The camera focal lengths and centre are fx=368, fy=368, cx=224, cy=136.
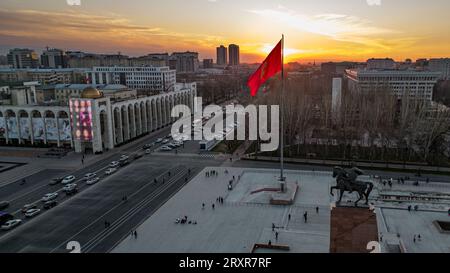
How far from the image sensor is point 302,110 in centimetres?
3588

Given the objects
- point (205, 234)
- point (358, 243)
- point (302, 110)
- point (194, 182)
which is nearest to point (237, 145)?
point (302, 110)

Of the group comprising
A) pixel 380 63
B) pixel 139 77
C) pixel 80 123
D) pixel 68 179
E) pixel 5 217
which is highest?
pixel 380 63

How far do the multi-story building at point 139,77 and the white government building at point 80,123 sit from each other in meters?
26.4

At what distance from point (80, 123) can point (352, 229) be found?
29.3m

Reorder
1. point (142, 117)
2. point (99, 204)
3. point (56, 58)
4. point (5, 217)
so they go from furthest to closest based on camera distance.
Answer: point (56, 58), point (142, 117), point (99, 204), point (5, 217)

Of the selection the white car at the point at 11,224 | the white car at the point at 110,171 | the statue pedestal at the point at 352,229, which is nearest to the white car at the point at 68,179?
the white car at the point at 110,171

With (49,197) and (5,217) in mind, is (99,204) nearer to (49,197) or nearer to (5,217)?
(49,197)

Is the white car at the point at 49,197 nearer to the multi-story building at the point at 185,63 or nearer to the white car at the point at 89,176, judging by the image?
the white car at the point at 89,176

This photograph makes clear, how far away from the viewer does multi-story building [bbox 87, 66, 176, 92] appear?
6762 centimetres

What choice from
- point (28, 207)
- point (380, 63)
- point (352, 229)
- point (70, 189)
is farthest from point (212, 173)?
Result: point (380, 63)

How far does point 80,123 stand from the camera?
1378 inches

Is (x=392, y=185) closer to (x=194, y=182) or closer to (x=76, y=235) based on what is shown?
(x=194, y=182)

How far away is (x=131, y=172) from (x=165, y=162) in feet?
12.1
